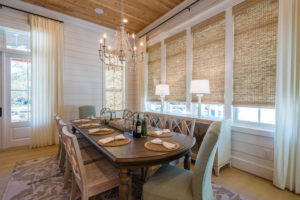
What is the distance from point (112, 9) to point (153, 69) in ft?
6.08

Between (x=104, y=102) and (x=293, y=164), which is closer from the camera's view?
(x=293, y=164)

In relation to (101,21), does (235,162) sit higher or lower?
lower

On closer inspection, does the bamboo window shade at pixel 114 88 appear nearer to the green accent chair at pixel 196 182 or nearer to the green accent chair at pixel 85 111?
the green accent chair at pixel 85 111

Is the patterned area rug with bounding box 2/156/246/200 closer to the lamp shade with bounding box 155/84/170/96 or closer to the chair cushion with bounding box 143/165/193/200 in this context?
the chair cushion with bounding box 143/165/193/200

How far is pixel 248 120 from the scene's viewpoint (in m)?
2.40

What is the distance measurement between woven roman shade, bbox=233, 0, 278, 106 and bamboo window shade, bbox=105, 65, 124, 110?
3.31 metres

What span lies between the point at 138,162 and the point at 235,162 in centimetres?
210

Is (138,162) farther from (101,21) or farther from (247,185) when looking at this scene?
(101,21)

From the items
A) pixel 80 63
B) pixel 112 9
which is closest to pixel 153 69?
pixel 112 9

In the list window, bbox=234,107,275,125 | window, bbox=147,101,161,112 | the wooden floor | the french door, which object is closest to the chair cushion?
the wooden floor

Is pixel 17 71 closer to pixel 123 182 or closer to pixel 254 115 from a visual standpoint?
pixel 123 182

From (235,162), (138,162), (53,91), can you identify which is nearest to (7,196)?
(138,162)

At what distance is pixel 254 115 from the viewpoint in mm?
2342

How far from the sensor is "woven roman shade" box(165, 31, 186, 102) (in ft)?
11.1
